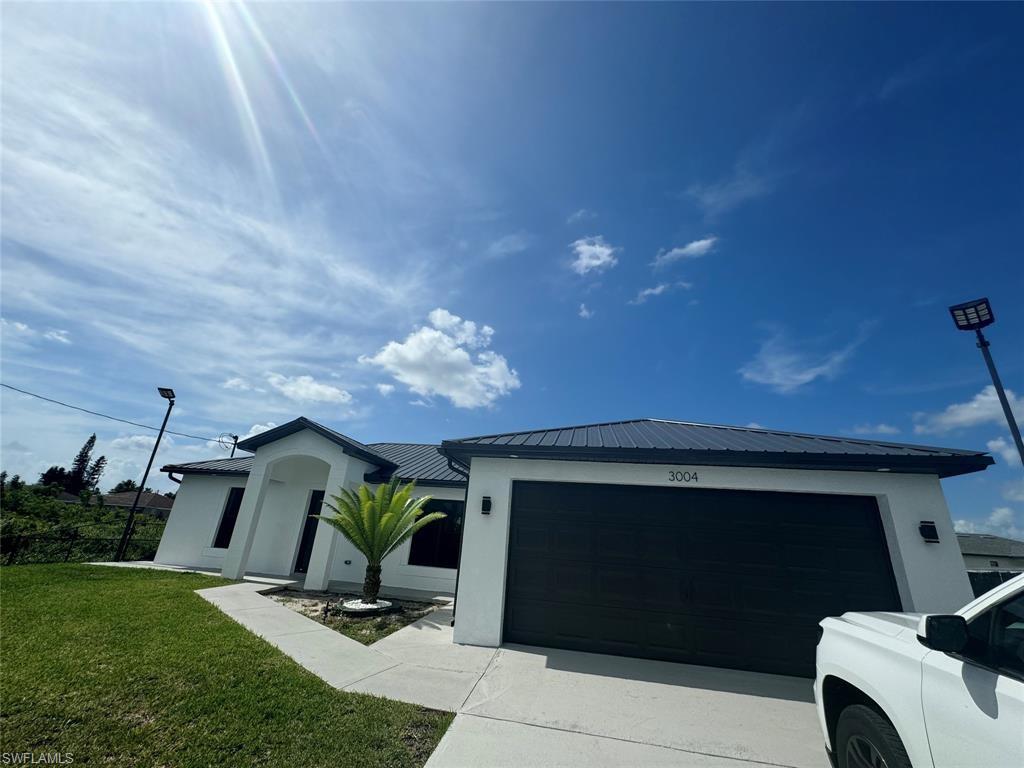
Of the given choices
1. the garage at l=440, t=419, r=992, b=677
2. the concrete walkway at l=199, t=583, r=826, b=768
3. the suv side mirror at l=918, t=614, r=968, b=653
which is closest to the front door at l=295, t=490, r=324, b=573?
the concrete walkway at l=199, t=583, r=826, b=768

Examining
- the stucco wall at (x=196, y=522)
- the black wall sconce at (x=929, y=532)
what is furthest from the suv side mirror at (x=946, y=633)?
the stucco wall at (x=196, y=522)

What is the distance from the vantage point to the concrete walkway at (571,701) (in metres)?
3.78

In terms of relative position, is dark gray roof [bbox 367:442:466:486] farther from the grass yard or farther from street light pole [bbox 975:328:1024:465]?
street light pole [bbox 975:328:1024:465]

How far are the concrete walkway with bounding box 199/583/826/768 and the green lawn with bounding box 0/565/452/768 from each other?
0.44 meters

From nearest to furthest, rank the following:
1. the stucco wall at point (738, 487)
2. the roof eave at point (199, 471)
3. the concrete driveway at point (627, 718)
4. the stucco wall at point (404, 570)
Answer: the concrete driveway at point (627, 718) < the stucco wall at point (738, 487) < the stucco wall at point (404, 570) < the roof eave at point (199, 471)

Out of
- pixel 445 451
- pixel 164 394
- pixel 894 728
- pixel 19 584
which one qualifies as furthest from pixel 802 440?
pixel 164 394

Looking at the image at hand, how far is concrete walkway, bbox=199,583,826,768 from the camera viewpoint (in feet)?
12.4

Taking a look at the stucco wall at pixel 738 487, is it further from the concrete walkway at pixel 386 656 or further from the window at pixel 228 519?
the window at pixel 228 519

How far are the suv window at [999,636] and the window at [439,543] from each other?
11.1 metres

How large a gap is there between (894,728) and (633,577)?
4.22m

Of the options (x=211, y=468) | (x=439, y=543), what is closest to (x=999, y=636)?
(x=439, y=543)

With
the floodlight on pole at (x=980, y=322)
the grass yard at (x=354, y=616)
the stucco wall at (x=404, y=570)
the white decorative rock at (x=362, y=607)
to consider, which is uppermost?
the floodlight on pole at (x=980, y=322)

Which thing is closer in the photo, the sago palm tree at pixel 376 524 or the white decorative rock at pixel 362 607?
the white decorative rock at pixel 362 607

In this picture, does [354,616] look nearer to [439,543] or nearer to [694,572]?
[439,543]
